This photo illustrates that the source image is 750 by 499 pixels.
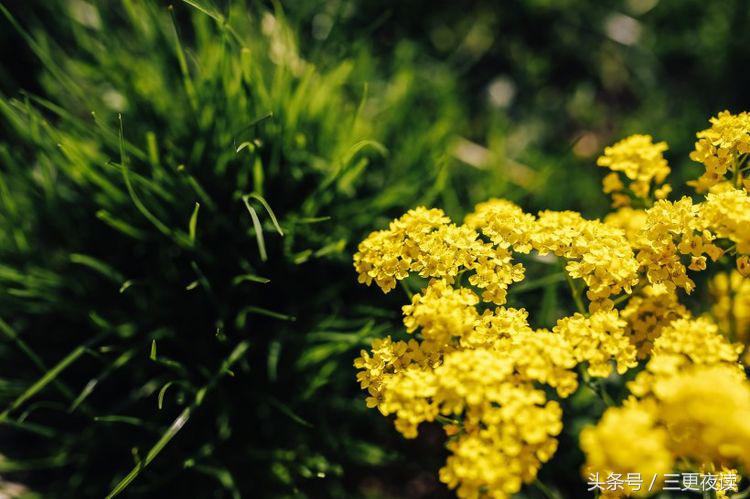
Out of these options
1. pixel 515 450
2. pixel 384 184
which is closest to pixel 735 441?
pixel 515 450

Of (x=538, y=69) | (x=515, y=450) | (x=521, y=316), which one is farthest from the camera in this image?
(x=538, y=69)

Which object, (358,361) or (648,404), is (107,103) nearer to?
(358,361)

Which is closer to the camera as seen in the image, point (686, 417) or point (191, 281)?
point (686, 417)

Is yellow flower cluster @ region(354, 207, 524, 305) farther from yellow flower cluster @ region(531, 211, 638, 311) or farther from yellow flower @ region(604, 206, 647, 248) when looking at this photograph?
yellow flower @ region(604, 206, 647, 248)

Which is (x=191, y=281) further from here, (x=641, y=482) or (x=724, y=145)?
(x=724, y=145)

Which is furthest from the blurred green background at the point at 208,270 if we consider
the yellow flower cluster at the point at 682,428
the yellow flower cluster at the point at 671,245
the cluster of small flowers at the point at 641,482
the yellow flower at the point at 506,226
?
the yellow flower cluster at the point at 682,428

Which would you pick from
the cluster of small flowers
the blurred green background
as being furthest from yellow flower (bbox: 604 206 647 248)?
the cluster of small flowers

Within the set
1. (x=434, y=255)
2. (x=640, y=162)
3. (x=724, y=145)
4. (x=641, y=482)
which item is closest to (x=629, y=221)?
(x=640, y=162)
